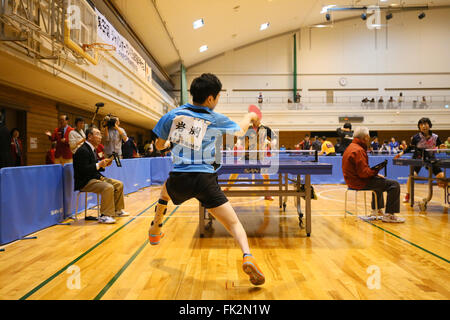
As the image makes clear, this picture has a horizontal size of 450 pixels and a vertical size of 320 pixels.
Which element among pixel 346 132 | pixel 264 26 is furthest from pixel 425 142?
pixel 264 26

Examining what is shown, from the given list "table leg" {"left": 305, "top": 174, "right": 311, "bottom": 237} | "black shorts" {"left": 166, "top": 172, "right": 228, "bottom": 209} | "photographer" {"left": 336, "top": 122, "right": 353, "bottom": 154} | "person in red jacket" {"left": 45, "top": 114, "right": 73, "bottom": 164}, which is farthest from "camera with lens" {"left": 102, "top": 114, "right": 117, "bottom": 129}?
"photographer" {"left": 336, "top": 122, "right": 353, "bottom": 154}

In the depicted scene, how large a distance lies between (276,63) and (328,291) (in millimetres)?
21272

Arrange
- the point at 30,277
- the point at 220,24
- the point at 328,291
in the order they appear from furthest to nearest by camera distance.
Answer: the point at 220,24 → the point at 30,277 → the point at 328,291

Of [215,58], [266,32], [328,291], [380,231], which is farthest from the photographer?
[215,58]

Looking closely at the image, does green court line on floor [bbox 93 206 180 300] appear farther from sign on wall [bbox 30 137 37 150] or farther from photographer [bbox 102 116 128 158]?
sign on wall [bbox 30 137 37 150]

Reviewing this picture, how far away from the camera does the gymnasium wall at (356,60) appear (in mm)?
21281

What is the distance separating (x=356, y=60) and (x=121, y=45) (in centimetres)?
1742

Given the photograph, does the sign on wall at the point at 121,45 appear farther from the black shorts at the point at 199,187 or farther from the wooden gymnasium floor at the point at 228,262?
the black shorts at the point at 199,187

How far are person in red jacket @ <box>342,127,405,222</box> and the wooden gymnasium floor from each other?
34cm

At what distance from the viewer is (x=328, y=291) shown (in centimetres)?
204

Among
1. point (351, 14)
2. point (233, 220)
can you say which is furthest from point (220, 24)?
point (233, 220)

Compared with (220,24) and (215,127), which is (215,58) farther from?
(215,127)

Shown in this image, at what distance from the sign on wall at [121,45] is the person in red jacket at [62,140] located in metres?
2.74

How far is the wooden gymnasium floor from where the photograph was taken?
2053mm
